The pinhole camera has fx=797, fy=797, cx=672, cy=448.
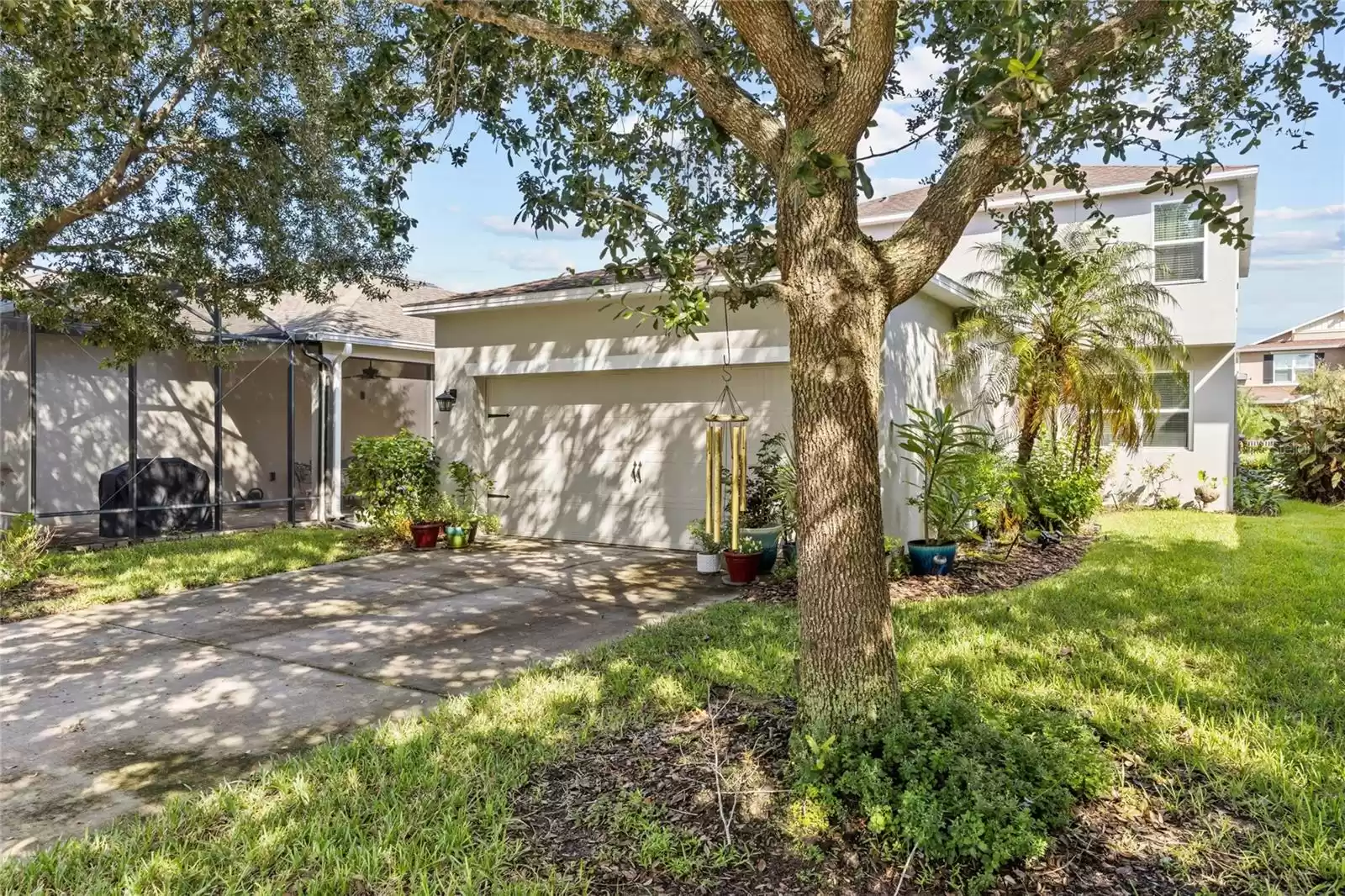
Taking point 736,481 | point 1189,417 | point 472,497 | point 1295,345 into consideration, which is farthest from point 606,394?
point 1295,345

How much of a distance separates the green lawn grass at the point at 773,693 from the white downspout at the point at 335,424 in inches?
331

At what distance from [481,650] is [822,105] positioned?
4238 millimetres

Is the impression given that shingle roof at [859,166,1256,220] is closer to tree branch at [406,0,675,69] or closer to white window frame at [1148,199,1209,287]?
white window frame at [1148,199,1209,287]

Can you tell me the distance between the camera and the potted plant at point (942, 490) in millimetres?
7973

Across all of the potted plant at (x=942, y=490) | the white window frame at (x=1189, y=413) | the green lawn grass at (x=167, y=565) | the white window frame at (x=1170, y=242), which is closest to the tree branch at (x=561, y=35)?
the potted plant at (x=942, y=490)

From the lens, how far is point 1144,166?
13844 mm

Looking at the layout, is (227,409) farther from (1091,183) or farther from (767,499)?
(1091,183)

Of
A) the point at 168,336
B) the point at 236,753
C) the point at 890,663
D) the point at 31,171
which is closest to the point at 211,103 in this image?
the point at 31,171

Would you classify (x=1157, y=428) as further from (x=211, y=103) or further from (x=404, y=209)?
(x=211, y=103)

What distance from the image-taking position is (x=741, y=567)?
7.94 metres

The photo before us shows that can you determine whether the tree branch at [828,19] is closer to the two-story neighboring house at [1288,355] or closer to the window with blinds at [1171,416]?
the window with blinds at [1171,416]

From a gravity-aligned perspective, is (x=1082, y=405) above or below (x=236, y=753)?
above

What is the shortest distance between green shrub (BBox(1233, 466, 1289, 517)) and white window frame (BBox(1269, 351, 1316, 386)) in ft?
54.6

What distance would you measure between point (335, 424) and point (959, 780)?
38.7 feet
